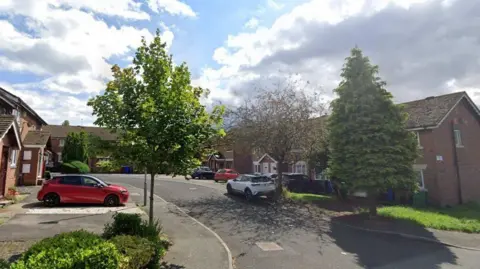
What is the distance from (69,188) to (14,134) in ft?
14.3

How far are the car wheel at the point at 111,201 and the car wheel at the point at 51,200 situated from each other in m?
2.23

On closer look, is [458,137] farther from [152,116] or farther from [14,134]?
[14,134]

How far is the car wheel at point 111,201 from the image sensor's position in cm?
1595

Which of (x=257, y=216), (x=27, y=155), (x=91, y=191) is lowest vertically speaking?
(x=257, y=216)

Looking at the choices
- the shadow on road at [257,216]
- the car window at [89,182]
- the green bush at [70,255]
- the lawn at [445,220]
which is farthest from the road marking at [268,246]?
the car window at [89,182]

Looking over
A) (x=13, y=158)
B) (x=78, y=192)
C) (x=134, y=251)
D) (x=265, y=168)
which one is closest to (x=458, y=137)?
(x=265, y=168)

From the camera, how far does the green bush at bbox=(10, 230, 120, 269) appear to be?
413 cm

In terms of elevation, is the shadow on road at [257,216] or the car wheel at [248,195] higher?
the car wheel at [248,195]

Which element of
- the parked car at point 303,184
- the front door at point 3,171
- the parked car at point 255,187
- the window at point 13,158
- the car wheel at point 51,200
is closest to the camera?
the car wheel at point 51,200

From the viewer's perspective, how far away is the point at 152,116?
8094mm

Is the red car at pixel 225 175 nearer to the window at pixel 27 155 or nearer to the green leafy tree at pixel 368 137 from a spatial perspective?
the window at pixel 27 155

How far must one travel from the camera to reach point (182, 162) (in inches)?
332

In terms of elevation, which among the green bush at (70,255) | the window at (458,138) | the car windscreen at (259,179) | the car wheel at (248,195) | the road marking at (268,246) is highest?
the window at (458,138)

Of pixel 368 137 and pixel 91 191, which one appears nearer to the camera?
pixel 368 137
